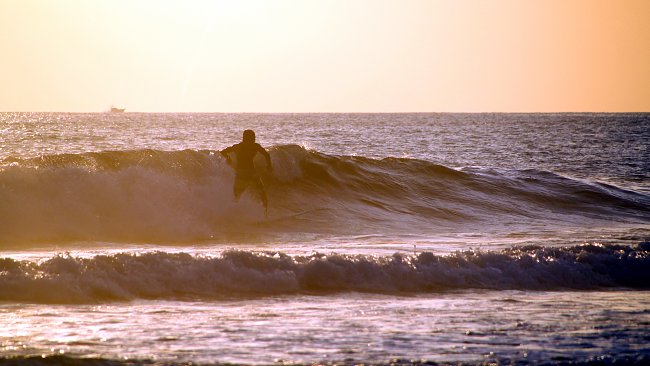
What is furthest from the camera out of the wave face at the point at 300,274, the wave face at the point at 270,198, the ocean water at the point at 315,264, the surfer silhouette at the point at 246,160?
the wave face at the point at 270,198

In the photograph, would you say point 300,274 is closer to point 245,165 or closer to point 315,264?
point 315,264

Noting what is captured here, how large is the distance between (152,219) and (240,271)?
21.3ft

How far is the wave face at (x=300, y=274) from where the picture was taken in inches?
441

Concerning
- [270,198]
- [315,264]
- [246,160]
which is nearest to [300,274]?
[315,264]

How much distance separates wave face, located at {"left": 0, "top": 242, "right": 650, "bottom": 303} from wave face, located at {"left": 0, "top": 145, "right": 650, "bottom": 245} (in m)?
5.02

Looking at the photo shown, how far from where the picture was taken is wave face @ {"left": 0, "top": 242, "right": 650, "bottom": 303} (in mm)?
11203

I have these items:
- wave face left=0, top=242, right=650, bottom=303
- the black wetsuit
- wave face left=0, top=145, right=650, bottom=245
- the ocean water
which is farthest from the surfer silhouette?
wave face left=0, top=242, right=650, bottom=303

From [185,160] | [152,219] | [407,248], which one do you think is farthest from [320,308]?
[185,160]

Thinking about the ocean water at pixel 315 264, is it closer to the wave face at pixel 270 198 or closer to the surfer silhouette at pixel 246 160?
the wave face at pixel 270 198

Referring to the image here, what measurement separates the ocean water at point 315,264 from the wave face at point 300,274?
3cm

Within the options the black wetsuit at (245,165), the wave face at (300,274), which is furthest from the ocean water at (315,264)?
the black wetsuit at (245,165)

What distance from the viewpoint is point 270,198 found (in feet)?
68.7

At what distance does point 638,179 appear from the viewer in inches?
1300

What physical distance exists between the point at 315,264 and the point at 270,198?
8617 millimetres
